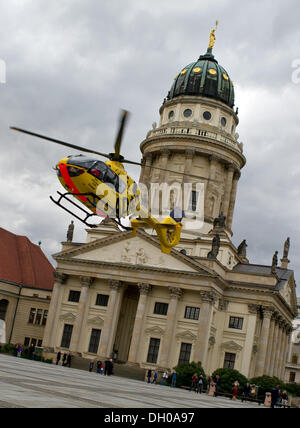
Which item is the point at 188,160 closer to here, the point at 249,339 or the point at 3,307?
the point at 249,339

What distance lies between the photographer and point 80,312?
67.6 m

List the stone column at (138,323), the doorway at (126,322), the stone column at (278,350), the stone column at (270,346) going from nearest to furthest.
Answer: the stone column at (138,323)
the doorway at (126,322)
the stone column at (270,346)
the stone column at (278,350)

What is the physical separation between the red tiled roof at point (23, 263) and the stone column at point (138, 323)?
20.4 meters

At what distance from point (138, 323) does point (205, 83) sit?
3536 cm

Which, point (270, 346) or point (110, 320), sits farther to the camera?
point (270, 346)

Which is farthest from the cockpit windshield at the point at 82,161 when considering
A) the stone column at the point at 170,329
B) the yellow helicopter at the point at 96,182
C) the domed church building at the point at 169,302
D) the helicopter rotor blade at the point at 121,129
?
the stone column at the point at 170,329

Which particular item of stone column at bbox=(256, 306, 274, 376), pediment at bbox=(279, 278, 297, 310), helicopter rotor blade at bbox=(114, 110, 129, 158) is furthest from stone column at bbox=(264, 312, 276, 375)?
helicopter rotor blade at bbox=(114, 110, 129, 158)

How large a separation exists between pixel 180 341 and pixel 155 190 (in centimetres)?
2389

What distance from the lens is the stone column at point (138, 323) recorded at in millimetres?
63906

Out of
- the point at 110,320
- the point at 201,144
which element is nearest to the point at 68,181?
the point at 110,320

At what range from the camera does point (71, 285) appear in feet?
230

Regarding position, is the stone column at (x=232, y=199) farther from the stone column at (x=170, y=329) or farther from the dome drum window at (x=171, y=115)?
the stone column at (x=170, y=329)

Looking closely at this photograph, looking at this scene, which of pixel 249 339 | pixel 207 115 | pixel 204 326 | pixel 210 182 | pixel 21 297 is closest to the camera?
pixel 204 326
